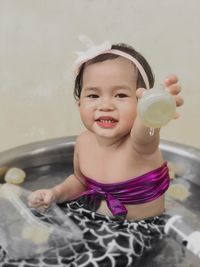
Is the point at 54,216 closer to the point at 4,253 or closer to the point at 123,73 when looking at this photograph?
the point at 4,253

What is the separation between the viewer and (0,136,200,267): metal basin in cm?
127

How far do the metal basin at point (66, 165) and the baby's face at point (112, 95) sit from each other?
0.32m

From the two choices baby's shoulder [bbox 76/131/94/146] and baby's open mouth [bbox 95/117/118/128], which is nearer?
baby's open mouth [bbox 95/117/118/128]

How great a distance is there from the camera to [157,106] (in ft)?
2.54

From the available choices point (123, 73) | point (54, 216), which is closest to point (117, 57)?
point (123, 73)

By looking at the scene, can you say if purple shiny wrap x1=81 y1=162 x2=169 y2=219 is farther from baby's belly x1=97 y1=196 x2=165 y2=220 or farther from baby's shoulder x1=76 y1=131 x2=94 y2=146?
baby's shoulder x1=76 y1=131 x2=94 y2=146

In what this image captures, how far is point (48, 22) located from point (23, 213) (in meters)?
1.22

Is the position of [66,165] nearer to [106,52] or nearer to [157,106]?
[106,52]

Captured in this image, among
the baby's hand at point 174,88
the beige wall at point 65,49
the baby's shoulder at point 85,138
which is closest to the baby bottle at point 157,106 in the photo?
the baby's hand at point 174,88

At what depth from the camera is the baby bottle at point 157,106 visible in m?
0.77

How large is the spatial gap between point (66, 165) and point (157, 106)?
751 millimetres

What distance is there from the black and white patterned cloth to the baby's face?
19 centimetres

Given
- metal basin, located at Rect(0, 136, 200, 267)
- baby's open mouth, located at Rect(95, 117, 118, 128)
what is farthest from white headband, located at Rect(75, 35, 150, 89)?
metal basin, located at Rect(0, 136, 200, 267)

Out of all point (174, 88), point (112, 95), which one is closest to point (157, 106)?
point (174, 88)
